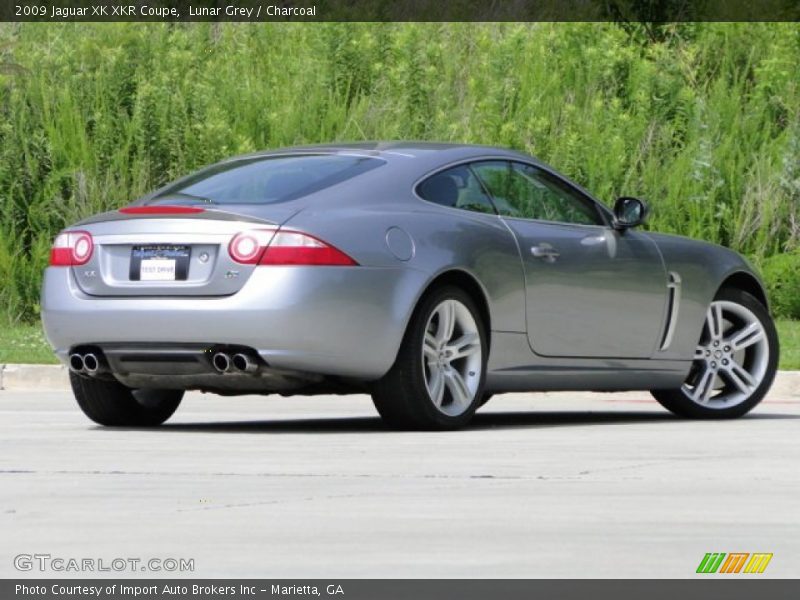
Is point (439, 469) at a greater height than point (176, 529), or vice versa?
point (176, 529)

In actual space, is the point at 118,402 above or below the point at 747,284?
below

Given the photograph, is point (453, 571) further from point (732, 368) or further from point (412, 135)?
point (412, 135)

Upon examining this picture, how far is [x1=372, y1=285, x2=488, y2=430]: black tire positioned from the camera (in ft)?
35.0

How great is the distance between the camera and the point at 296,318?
33.9 ft

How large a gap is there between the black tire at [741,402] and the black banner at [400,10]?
47.4 ft

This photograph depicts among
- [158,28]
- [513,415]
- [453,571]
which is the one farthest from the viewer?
[158,28]

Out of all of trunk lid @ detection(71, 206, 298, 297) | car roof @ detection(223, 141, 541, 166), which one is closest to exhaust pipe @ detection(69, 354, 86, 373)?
trunk lid @ detection(71, 206, 298, 297)

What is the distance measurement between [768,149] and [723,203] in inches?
46.2

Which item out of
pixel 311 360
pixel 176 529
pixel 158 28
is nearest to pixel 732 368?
pixel 311 360

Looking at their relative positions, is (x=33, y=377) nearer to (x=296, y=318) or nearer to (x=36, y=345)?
(x=36, y=345)

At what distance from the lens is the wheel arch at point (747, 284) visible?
1286 centimetres

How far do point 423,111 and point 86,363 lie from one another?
15503 mm

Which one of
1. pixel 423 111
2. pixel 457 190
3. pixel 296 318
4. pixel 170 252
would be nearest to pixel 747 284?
pixel 457 190

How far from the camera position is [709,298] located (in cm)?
1252
